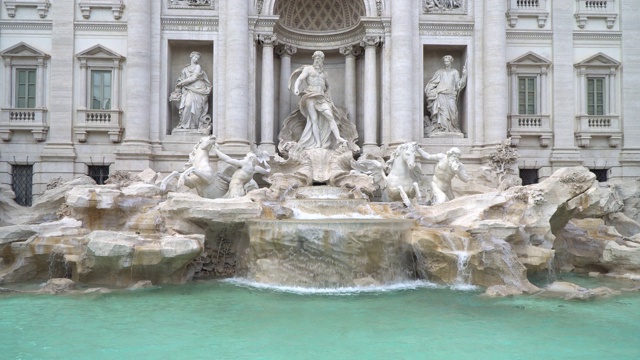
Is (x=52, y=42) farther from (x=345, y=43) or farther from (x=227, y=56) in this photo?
(x=345, y=43)

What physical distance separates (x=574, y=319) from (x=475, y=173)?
8.79 metres

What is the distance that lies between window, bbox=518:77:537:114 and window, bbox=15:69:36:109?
56.1ft

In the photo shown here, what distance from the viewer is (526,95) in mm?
18047

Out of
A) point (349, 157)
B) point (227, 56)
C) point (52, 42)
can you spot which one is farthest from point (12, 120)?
point (349, 157)

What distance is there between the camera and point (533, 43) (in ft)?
58.8

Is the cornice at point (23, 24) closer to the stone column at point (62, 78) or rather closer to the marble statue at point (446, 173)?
the stone column at point (62, 78)

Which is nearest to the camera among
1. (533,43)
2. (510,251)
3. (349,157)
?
(510,251)

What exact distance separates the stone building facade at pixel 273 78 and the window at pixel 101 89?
0.11 feet

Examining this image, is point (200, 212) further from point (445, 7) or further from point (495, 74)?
point (445, 7)

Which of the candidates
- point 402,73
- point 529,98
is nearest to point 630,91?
point 529,98

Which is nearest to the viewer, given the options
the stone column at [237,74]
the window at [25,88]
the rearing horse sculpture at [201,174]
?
the rearing horse sculpture at [201,174]

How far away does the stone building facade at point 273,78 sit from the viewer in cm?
1666

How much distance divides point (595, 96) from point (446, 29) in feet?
19.8

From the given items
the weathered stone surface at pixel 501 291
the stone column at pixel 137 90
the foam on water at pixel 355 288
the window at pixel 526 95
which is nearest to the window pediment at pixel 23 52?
the stone column at pixel 137 90
